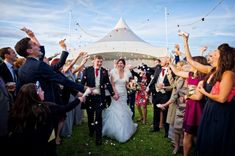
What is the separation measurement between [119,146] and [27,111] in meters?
4.03

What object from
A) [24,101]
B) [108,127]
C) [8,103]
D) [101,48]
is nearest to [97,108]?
[108,127]

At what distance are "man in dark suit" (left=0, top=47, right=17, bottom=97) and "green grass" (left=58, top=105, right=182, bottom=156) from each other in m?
2.01

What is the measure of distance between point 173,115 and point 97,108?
1.96 meters

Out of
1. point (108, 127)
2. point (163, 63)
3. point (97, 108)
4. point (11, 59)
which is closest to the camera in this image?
point (11, 59)

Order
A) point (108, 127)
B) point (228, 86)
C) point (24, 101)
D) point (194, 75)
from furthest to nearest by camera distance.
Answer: point (108, 127)
point (194, 75)
point (228, 86)
point (24, 101)

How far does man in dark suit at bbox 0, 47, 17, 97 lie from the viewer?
493cm

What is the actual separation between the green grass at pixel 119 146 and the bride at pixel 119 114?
20 centimetres

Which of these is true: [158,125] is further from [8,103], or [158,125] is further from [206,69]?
[8,103]

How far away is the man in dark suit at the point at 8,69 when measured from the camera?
4.93 metres

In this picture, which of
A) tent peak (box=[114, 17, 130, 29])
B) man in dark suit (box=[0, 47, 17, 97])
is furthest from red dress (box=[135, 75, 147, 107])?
tent peak (box=[114, 17, 130, 29])

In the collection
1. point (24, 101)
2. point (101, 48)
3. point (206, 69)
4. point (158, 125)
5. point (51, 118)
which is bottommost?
point (158, 125)

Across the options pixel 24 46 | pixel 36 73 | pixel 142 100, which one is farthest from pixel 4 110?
pixel 142 100

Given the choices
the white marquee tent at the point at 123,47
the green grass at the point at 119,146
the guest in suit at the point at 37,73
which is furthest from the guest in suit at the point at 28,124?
the white marquee tent at the point at 123,47

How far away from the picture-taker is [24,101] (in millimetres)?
3027
